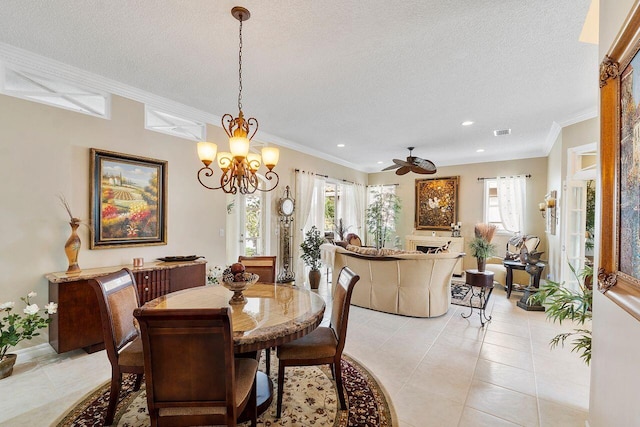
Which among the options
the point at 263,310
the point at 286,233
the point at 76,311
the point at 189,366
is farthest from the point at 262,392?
the point at 286,233

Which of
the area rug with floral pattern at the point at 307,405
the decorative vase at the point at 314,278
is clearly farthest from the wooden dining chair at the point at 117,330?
the decorative vase at the point at 314,278

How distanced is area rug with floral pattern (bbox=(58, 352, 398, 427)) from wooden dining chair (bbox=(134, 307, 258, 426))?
0.72 metres

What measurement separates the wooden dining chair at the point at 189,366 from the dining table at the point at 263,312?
0.18 metres

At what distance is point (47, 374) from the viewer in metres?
2.52

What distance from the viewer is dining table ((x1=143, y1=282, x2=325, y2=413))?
161cm

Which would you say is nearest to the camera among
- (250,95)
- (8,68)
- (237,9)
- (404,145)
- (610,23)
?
(610,23)

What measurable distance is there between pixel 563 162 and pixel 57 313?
21.3 feet

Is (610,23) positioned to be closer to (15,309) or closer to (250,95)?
(250,95)

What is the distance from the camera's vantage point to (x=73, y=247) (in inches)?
113

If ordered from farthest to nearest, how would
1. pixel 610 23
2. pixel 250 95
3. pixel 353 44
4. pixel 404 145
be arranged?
pixel 404 145, pixel 250 95, pixel 353 44, pixel 610 23

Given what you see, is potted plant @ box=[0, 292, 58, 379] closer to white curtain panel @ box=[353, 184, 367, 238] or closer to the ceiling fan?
the ceiling fan

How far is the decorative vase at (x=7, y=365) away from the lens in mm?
2443

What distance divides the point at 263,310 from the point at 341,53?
7.48ft

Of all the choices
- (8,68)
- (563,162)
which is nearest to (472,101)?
(563,162)
